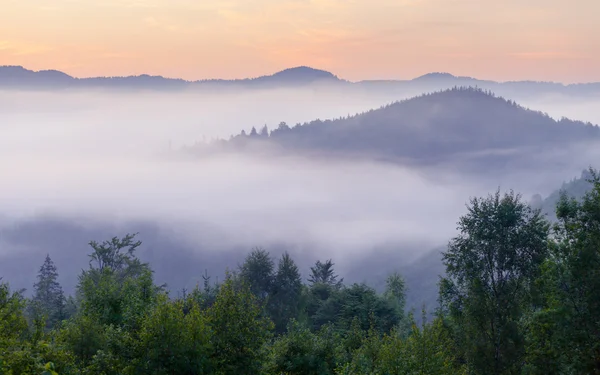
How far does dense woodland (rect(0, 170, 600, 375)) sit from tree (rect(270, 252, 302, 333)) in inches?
1822

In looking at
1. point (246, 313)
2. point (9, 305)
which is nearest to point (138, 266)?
point (9, 305)

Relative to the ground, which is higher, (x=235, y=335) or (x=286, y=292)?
(x=235, y=335)

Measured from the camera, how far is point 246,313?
34.9 metres

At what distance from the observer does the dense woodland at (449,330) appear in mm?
30891

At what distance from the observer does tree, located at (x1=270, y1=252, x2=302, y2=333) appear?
94006mm

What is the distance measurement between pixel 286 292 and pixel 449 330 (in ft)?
170

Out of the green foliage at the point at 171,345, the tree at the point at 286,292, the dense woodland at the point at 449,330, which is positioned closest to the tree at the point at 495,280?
the dense woodland at the point at 449,330

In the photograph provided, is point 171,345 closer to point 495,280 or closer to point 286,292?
point 495,280

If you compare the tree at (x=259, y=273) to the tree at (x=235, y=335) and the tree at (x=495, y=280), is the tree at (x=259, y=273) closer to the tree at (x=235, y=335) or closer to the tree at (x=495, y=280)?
the tree at (x=495, y=280)

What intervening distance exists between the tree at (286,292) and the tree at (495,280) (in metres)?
56.5

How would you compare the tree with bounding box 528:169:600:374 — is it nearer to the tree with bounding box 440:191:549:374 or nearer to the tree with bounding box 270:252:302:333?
the tree with bounding box 440:191:549:374

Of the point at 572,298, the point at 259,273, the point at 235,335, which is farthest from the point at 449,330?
the point at 259,273

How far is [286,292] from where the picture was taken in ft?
319

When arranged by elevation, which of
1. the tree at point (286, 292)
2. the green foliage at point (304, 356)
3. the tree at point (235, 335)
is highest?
the tree at point (235, 335)
